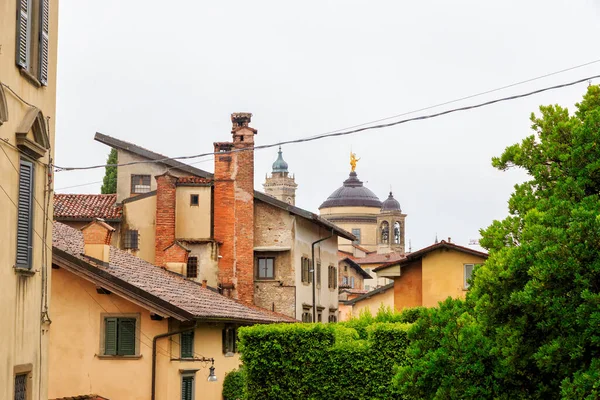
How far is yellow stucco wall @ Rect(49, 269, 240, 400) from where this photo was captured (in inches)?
1159

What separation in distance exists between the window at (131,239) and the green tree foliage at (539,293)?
3538 centimetres

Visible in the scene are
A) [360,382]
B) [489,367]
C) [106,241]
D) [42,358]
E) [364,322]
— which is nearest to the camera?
[489,367]

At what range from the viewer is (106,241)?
30.8 m

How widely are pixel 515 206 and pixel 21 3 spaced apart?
787 cm

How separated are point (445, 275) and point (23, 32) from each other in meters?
28.7

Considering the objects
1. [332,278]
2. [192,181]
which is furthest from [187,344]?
[332,278]

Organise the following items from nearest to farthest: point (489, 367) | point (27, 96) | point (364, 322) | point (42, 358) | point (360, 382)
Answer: point (489, 367) < point (27, 96) < point (42, 358) < point (360, 382) < point (364, 322)

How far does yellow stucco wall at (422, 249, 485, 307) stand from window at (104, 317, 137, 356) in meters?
16.1

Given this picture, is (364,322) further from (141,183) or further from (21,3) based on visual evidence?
(141,183)

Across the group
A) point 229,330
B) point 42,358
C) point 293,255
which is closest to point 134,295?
point 229,330

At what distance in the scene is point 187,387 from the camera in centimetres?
3116

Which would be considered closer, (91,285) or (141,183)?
(91,285)

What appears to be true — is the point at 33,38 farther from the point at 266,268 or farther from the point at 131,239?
the point at 266,268

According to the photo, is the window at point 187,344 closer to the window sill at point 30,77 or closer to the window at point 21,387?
the window at point 21,387
